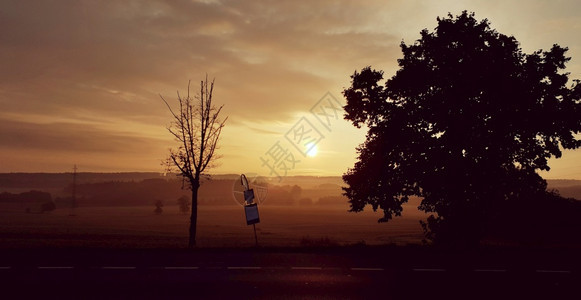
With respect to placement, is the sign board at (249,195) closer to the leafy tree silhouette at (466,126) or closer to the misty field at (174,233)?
the misty field at (174,233)

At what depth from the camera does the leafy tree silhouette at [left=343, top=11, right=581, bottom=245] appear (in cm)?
2112

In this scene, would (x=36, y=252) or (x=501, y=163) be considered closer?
(x=36, y=252)

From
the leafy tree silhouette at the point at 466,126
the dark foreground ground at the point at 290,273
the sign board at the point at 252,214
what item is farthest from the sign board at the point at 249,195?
the leafy tree silhouette at the point at 466,126

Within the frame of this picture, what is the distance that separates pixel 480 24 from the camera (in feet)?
73.0

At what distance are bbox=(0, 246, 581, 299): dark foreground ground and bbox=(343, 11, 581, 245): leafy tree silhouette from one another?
6.92 metres

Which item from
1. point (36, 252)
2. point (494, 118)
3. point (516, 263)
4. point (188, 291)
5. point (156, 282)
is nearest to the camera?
point (188, 291)

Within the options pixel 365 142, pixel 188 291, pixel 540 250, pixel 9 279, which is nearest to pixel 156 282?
pixel 188 291

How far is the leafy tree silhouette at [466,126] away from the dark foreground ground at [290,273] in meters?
6.92

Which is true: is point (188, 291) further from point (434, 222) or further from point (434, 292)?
point (434, 222)

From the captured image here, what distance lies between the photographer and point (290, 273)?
1142 centimetres

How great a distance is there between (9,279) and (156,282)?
359 cm

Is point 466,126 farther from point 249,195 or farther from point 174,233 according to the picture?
point 174,233

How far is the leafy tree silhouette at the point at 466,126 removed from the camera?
21.1m

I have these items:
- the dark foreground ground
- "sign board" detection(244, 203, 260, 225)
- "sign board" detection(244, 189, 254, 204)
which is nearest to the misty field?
"sign board" detection(244, 203, 260, 225)
